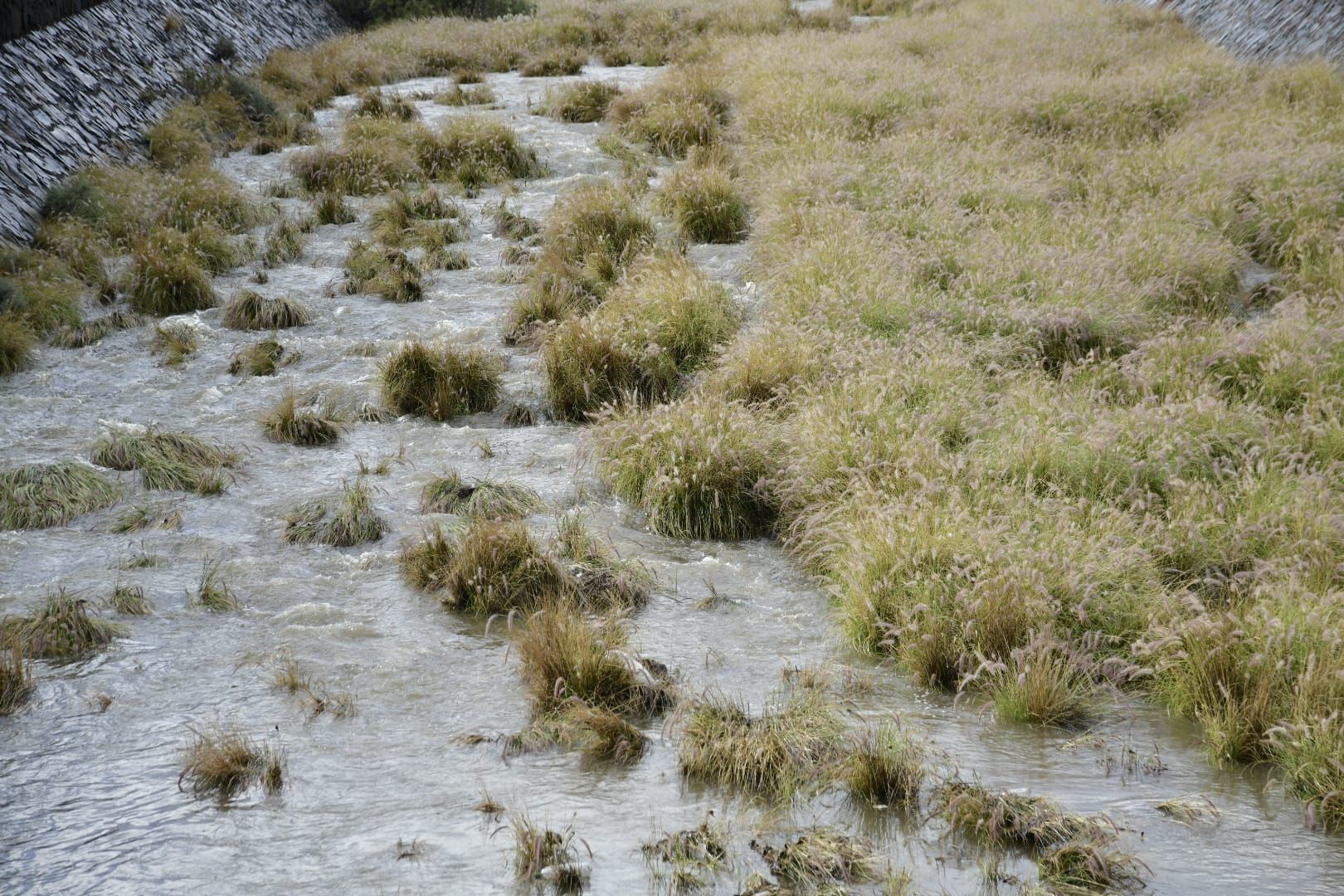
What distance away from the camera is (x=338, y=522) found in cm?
728

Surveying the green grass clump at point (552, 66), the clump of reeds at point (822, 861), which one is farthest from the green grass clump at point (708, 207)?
the green grass clump at point (552, 66)

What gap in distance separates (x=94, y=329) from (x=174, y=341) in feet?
3.06

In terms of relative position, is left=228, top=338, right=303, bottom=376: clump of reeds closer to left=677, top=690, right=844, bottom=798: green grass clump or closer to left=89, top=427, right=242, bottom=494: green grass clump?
left=89, top=427, right=242, bottom=494: green grass clump

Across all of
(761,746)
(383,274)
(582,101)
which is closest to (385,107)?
(582,101)

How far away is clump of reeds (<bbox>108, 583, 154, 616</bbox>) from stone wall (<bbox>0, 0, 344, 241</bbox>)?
24.2 ft

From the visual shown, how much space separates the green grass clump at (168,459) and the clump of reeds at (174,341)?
6.33ft

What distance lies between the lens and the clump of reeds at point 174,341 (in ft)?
33.7

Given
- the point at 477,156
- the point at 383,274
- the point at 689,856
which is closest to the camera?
the point at 689,856

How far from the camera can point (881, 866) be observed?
4.03 m

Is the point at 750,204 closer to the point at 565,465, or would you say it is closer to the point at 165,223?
the point at 565,465

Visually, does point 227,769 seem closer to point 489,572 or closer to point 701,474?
point 489,572

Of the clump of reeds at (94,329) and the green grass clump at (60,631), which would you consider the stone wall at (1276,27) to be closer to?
the clump of reeds at (94,329)

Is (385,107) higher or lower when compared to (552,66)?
lower

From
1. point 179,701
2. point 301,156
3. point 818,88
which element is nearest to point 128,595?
point 179,701
